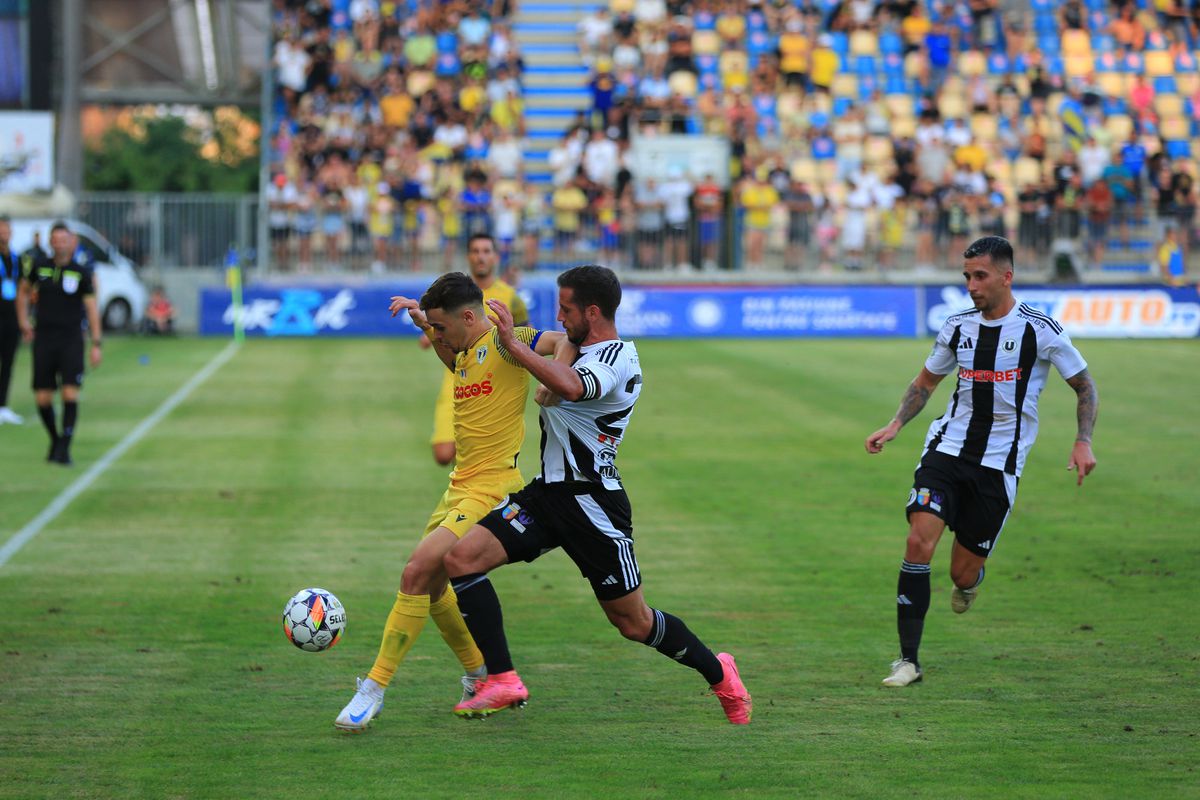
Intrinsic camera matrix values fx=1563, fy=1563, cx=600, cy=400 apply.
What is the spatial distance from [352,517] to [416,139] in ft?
76.9

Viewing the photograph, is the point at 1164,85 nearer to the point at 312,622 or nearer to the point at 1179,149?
the point at 1179,149

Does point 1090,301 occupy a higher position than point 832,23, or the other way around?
point 832,23

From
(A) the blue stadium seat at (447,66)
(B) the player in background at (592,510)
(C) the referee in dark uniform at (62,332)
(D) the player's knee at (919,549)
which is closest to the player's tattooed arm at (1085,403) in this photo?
(D) the player's knee at (919,549)

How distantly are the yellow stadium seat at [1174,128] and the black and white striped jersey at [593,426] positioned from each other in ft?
109

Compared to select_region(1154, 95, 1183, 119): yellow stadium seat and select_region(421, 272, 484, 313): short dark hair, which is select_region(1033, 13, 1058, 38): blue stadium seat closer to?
select_region(1154, 95, 1183, 119): yellow stadium seat

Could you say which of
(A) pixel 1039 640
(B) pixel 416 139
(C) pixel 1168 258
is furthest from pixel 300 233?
(A) pixel 1039 640

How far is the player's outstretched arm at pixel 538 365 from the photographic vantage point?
634 centimetres

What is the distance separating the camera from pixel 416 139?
35062mm

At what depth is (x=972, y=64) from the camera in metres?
37.6

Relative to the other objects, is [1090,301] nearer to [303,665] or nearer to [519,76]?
[519,76]

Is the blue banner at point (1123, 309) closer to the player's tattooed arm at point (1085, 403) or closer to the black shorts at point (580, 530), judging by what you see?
the player's tattooed arm at point (1085, 403)

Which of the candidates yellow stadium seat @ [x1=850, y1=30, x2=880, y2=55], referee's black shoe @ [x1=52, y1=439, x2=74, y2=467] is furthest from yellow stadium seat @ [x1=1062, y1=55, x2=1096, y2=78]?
referee's black shoe @ [x1=52, y1=439, x2=74, y2=467]

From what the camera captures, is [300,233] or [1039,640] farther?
[300,233]

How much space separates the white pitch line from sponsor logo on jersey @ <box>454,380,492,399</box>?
5.03 metres
